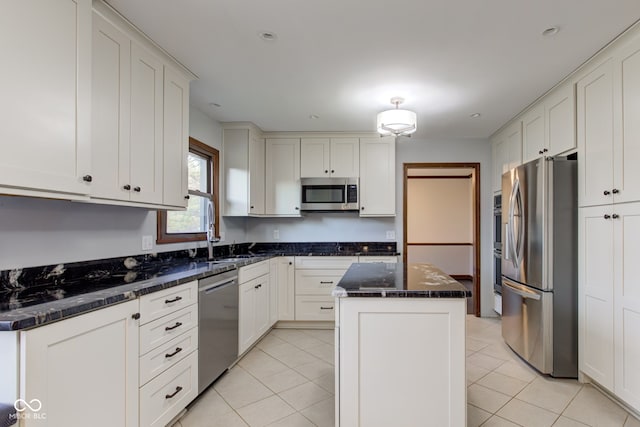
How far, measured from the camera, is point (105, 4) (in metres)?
1.74

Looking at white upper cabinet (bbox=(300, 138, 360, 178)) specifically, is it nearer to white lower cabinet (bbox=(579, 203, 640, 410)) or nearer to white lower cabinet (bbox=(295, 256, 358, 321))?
white lower cabinet (bbox=(295, 256, 358, 321))

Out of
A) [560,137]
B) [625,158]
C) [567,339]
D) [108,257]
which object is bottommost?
[567,339]

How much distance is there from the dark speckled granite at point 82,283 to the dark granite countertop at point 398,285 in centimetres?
102

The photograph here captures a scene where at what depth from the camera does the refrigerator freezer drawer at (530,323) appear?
2607 millimetres

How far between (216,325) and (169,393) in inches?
23.8

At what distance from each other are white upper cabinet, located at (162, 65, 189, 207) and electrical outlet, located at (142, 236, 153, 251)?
0.39 m

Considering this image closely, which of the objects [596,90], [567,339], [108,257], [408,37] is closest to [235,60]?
[408,37]

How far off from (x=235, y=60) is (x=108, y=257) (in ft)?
5.23

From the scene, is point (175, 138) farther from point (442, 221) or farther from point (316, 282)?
point (442, 221)

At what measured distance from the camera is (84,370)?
134cm

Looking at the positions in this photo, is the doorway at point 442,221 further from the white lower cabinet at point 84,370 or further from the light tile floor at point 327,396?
the white lower cabinet at point 84,370

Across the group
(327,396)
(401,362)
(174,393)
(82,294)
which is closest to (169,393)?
(174,393)

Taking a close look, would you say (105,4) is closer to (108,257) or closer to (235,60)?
(235,60)

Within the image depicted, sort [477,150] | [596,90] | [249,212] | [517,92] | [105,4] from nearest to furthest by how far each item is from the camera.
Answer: [105,4] → [596,90] → [517,92] → [249,212] → [477,150]
